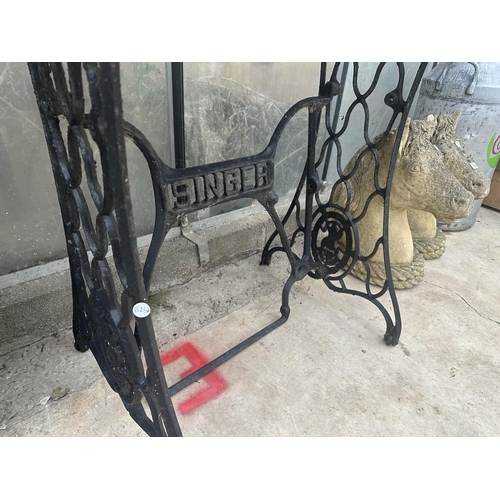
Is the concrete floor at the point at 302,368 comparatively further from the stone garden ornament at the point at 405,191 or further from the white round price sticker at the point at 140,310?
the white round price sticker at the point at 140,310

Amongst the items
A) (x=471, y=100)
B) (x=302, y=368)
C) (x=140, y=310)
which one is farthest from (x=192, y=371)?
(x=471, y=100)

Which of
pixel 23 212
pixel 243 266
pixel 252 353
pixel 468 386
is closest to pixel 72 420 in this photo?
pixel 252 353

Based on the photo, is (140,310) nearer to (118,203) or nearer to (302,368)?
Result: (118,203)

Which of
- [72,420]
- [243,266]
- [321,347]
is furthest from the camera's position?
[243,266]

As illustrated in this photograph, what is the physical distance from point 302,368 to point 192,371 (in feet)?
1.46

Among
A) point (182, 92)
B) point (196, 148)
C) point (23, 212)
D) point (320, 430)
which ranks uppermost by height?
point (182, 92)

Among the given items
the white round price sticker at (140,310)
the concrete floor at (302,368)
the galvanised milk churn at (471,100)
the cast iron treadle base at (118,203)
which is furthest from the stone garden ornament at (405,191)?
the white round price sticker at (140,310)

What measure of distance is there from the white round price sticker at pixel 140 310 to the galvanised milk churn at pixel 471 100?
82.6 inches

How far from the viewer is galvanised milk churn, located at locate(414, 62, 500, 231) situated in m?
2.19

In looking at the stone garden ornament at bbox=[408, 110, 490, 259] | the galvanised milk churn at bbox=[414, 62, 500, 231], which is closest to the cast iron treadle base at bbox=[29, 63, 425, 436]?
the stone garden ornament at bbox=[408, 110, 490, 259]

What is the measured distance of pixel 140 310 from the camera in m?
0.82

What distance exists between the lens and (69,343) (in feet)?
4.95

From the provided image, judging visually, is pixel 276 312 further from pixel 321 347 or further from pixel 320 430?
pixel 320 430

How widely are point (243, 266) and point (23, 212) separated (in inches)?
43.5
